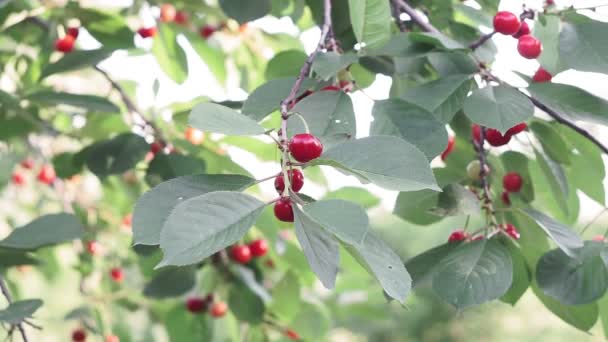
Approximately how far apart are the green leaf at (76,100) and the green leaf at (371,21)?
1.81 ft

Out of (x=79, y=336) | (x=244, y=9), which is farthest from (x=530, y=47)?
(x=79, y=336)

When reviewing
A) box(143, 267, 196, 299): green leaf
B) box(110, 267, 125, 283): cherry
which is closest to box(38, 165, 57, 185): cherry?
box(110, 267, 125, 283): cherry

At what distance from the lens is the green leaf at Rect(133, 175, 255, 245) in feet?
2.19

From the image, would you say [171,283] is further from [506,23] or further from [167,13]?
[506,23]

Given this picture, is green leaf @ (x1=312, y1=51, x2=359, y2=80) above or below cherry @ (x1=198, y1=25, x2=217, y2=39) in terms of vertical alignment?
above

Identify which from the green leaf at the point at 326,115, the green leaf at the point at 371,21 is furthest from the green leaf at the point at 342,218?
the green leaf at the point at 371,21

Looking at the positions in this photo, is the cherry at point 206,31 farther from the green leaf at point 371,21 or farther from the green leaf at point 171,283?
the green leaf at point 371,21

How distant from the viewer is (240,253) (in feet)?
5.34

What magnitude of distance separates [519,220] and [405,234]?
773 cm

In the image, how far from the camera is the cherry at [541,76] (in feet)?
3.52

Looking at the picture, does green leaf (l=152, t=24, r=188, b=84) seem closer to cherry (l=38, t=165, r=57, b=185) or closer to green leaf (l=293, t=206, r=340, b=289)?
cherry (l=38, t=165, r=57, b=185)

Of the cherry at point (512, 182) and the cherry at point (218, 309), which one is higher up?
the cherry at point (512, 182)

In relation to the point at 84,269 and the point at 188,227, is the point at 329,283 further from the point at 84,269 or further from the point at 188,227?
the point at 84,269

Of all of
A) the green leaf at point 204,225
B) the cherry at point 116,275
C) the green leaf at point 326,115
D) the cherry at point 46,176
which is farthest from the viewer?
the cherry at point 46,176
